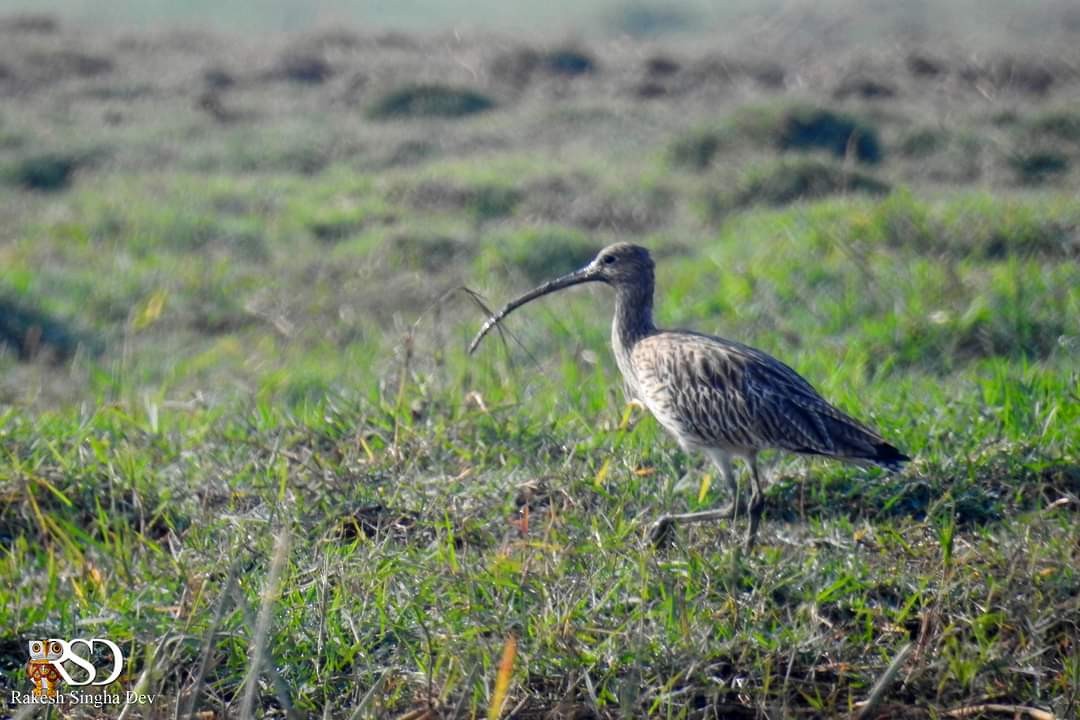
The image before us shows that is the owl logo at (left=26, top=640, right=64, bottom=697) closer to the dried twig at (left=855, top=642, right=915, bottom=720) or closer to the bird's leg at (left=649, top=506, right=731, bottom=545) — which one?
the bird's leg at (left=649, top=506, right=731, bottom=545)

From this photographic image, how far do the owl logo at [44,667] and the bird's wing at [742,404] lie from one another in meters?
2.41

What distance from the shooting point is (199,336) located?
9.42 m

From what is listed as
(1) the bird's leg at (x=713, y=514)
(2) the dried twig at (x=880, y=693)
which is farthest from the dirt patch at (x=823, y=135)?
(2) the dried twig at (x=880, y=693)

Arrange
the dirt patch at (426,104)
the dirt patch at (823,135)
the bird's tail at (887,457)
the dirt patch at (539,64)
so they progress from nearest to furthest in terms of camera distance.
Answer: the bird's tail at (887,457)
the dirt patch at (823,135)
the dirt patch at (426,104)
the dirt patch at (539,64)

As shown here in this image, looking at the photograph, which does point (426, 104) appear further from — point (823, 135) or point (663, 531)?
point (663, 531)

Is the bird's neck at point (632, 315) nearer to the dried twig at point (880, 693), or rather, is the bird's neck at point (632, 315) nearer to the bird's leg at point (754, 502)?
the bird's leg at point (754, 502)

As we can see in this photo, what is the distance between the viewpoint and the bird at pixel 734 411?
5.24 meters

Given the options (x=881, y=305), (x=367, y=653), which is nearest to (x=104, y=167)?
(x=881, y=305)

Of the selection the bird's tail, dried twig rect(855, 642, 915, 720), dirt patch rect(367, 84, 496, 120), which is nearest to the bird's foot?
the bird's tail

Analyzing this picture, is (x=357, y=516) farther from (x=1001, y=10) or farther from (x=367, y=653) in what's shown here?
(x=1001, y=10)

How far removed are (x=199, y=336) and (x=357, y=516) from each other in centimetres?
438

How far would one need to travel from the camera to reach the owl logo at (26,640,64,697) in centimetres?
450

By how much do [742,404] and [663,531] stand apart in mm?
624

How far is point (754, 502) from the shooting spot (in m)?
5.32
